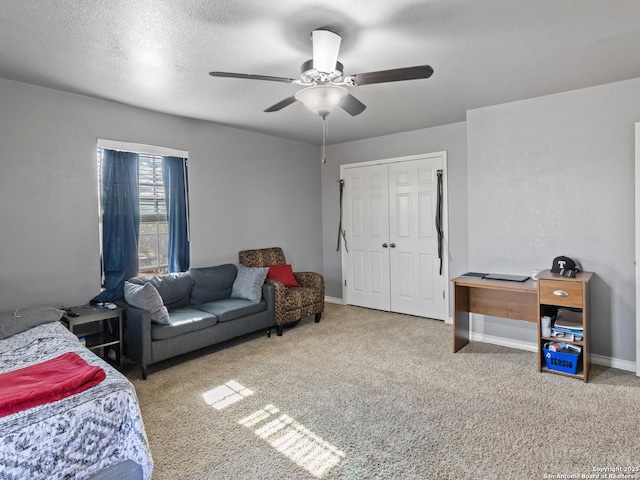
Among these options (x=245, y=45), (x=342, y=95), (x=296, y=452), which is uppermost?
(x=245, y=45)

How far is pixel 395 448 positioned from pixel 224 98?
3166 mm

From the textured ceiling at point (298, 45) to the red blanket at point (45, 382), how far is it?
1884mm

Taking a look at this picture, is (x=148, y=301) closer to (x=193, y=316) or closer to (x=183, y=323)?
(x=183, y=323)

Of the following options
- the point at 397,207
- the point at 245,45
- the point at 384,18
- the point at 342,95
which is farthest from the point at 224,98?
the point at 397,207

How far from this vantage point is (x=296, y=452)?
228cm

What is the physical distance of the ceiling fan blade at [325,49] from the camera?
88.0 inches

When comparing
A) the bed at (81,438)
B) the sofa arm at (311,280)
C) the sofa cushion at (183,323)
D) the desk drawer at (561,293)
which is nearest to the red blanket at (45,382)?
the bed at (81,438)

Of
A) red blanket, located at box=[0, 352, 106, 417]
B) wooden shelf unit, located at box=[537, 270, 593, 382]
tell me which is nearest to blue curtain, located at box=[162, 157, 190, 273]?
red blanket, located at box=[0, 352, 106, 417]

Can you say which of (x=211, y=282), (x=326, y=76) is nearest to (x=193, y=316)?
(x=211, y=282)

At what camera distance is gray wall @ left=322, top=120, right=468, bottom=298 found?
4.79m

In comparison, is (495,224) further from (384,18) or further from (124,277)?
(124,277)

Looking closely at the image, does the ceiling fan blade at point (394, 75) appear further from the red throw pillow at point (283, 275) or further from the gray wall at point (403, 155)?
the red throw pillow at point (283, 275)

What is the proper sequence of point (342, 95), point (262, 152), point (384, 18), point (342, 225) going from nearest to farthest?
point (384, 18)
point (342, 95)
point (262, 152)
point (342, 225)

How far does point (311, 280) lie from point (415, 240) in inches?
58.8
